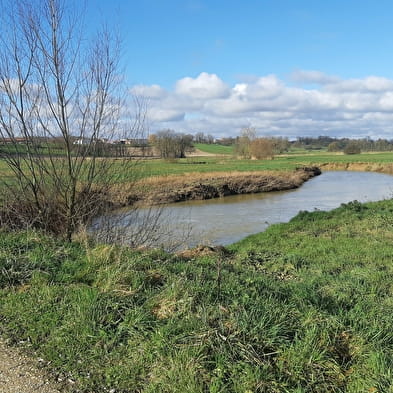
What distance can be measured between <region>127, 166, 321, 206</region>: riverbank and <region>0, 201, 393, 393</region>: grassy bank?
2195cm

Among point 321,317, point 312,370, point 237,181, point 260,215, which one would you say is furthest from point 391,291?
point 237,181

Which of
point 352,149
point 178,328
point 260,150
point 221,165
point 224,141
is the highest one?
point 224,141

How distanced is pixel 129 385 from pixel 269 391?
109 centimetres

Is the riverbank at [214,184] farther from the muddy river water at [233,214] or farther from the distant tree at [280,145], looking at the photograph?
the distant tree at [280,145]

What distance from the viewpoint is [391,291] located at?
22.8 ft

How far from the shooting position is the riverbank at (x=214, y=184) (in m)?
31.1

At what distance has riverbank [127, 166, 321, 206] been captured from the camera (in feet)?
102

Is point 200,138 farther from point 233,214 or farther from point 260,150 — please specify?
point 233,214

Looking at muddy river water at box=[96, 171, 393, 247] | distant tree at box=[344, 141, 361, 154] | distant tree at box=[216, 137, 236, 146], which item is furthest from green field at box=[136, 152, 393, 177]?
distant tree at box=[216, 137, 236, 146]

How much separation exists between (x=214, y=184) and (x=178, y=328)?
31425mm

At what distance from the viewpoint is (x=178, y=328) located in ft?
11.9

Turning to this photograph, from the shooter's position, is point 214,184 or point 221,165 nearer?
point 214,184

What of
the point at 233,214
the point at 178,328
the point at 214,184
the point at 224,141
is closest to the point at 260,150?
the point at 224,141

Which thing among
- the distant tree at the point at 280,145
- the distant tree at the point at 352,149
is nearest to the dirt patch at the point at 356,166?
the distant tree at the point at 280,145
